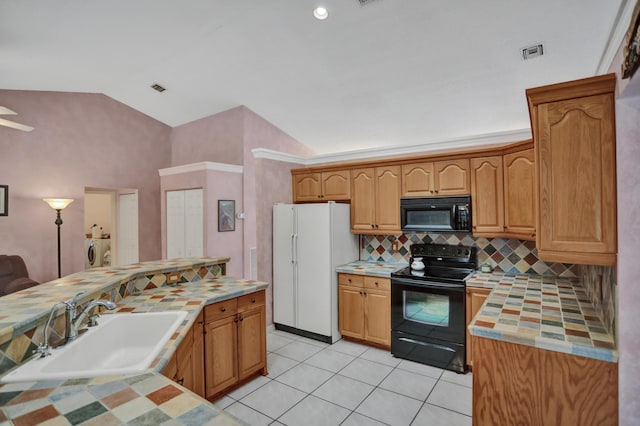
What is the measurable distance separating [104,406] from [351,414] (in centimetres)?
186

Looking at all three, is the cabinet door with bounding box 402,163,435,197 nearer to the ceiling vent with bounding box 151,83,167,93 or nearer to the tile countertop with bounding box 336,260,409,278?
the tile countertop with bounding box 336,260,409,278

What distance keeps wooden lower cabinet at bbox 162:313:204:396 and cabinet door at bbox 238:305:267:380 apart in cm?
43

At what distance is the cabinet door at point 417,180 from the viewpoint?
3.51m

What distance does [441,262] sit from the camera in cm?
364

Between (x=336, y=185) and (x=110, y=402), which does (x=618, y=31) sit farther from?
(x=336, y=185)

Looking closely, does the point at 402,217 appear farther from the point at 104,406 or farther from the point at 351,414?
the point at 104,406

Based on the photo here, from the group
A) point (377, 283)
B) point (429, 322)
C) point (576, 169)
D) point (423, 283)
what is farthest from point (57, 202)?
point (576, 169)

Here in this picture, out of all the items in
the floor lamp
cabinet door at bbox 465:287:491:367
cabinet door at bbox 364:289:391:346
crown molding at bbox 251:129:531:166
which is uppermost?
crown molding at bbox 251:129:531:166

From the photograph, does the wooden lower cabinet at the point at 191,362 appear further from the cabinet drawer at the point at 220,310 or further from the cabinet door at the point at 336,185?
the cabinet door at the point at 336,185

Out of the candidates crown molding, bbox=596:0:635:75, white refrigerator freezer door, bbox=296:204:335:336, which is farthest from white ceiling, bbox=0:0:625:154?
white refrigerator freezer door, bbox=296:204:335:336

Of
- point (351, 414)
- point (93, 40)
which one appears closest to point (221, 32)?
point (93, 40)

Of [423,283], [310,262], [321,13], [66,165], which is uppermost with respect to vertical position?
[321,13]

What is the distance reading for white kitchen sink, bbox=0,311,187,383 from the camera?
126 cm

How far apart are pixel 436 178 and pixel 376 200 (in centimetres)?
70
